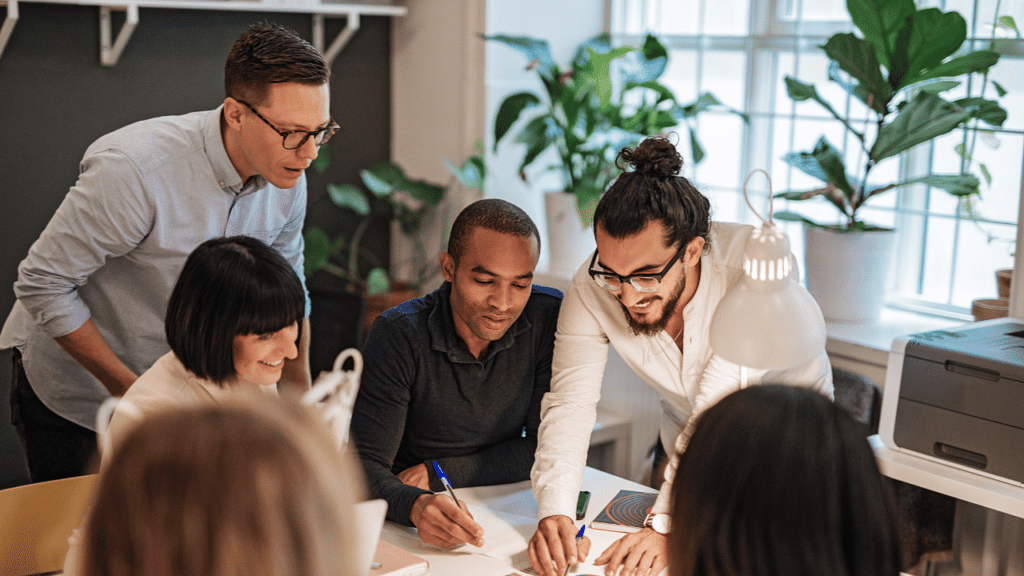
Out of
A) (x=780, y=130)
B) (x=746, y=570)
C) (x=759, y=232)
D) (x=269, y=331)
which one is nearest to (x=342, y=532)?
(x=746, y=570)

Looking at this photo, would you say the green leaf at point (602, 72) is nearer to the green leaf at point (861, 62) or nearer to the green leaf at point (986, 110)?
the green leaf at point (861, 62)

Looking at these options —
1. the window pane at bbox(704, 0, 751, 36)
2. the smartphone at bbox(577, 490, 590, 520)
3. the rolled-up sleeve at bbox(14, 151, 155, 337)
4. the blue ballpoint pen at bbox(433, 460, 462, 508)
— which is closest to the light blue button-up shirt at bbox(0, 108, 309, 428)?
the rolled-up sleeve at bbox(14, 151, 155, 337)

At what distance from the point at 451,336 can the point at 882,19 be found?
57.1 inches

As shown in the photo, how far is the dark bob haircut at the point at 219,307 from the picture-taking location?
1560 millimetres

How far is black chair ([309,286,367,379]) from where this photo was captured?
292 centimetres

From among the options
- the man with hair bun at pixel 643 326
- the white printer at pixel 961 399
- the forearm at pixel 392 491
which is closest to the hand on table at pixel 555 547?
the man with hair bun at pixel 643 326

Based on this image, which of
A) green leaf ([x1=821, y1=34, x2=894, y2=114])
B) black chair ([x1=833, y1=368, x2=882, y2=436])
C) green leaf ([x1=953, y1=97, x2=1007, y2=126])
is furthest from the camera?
green leaf ([x1=821, y1=34, x2=894, y2=114])

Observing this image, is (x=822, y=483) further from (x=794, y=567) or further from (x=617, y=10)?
(x=617, y=10)

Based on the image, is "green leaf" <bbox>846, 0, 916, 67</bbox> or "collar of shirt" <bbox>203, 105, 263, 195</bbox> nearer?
"collar of shirt" <bbox>203, 105, 263, 195</bbox>

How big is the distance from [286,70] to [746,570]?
1.43 m

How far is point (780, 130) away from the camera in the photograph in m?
3.23

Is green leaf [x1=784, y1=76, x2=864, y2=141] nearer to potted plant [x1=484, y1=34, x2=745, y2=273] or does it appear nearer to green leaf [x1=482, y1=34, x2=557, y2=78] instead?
potted plant [x1=484, y1=34, x2=745, y2=273]

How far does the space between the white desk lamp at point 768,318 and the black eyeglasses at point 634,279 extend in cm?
45

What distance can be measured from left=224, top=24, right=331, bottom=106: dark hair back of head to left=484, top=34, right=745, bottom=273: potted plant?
4.58 ft
